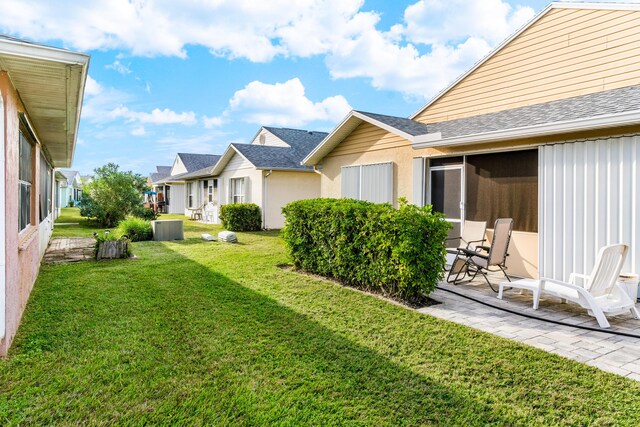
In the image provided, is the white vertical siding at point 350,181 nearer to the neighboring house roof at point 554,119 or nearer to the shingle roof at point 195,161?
the neighboring house roof at point 554,119

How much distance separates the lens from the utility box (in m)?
13.6

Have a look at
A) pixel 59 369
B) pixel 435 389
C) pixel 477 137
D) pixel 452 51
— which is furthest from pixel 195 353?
pixel 452 51

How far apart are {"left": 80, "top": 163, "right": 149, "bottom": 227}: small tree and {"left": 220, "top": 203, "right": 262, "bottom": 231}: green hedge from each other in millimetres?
4637

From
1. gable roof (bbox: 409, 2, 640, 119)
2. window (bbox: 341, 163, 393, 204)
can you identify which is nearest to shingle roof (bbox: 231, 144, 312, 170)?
window (bbox: 341, 163, 393, 204)

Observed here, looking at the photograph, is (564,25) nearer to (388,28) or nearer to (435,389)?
(388,28)

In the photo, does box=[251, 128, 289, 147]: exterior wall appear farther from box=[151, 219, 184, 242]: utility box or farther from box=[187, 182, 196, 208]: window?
box=[151, 219, 184, 242]: utility box

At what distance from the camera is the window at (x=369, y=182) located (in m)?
9.91

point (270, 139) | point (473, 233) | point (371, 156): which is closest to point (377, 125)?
point (371, 156)

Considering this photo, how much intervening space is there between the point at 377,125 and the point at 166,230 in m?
8.47

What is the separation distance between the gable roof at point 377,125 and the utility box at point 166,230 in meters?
5.55

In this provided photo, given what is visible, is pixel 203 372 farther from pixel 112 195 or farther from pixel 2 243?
pixel 112 195

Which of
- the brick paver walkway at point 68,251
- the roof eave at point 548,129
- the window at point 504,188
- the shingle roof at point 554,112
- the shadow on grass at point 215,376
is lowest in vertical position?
the shadow on grass at point 215,376

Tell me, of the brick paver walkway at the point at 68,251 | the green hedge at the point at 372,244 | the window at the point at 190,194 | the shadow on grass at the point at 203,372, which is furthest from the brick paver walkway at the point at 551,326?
the window at the point at 190,194

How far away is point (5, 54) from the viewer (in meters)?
3.38
